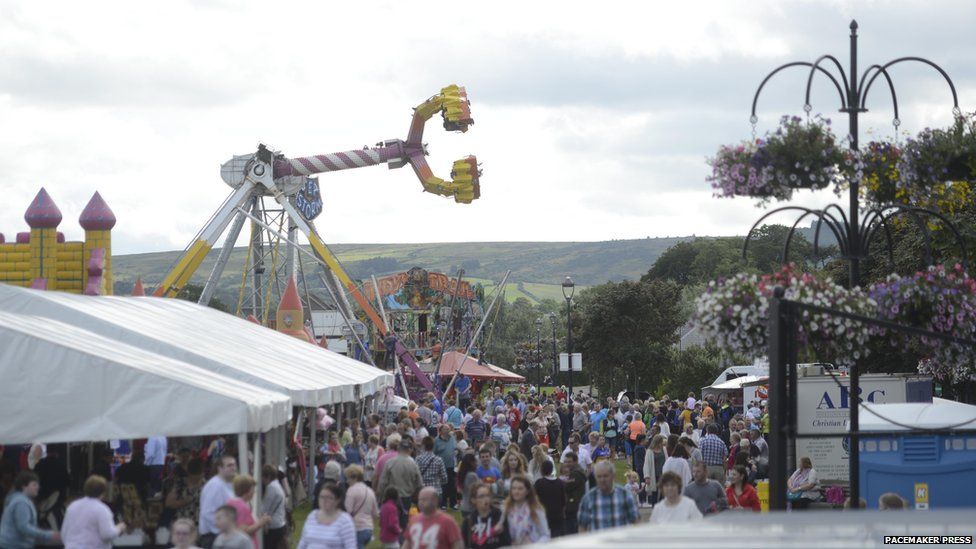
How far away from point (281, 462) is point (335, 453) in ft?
9.16

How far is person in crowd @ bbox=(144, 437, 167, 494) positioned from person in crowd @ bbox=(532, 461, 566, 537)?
731 centimetres

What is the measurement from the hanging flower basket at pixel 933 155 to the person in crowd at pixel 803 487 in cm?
778

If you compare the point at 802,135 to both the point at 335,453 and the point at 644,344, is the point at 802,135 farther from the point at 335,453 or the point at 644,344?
the point at 644,344

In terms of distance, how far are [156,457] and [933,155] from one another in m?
13.2

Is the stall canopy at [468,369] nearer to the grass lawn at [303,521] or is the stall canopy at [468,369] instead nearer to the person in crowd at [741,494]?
the grass lawn at [303,521]

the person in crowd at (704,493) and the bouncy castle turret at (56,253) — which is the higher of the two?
the bouncy castle turret at (56,253)

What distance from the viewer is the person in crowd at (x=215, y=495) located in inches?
500

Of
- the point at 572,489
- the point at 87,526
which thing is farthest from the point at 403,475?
the point at 87,526

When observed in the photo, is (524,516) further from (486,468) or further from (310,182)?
(310,182)

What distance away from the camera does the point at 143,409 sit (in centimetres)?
1351

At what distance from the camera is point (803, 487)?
62.8 feet

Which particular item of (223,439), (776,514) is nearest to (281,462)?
(223,439)

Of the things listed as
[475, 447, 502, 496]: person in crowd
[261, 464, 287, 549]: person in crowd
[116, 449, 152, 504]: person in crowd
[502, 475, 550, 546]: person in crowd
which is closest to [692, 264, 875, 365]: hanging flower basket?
[502, 475, 550, 546]: person in crowd

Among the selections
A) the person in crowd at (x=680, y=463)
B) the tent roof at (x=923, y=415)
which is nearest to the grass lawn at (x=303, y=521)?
the person in crowd at (x=680, y=463)
